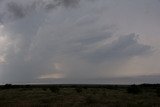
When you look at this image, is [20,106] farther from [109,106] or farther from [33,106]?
[109,106]

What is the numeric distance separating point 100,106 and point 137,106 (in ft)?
12.4

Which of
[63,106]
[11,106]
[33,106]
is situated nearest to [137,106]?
[63,106]

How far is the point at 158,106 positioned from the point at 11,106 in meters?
14.4

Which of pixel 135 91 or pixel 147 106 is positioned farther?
pixel 135 91

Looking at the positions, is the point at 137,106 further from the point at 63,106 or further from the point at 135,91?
the point at 135,91

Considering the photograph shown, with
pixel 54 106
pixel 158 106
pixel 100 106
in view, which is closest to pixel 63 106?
pixel 54 106

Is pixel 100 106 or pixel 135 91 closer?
pixel 100 106

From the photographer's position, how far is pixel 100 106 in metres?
35.0

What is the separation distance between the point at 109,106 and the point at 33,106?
7568 millimetres

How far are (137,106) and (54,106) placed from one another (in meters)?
8.29

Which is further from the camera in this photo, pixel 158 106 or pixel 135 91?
pixel 135 91

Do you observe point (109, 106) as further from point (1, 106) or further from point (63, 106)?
point (1, 106)

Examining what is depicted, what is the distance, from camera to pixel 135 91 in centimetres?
6619

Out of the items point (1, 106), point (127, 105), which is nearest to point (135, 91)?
point (127, 105)
